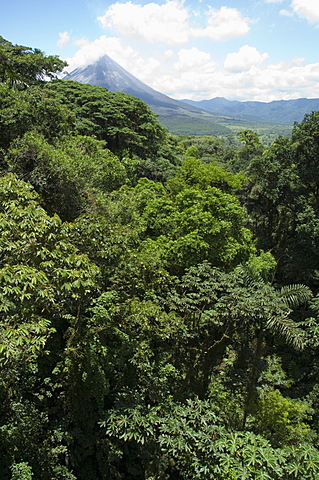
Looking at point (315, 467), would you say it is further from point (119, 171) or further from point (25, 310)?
point (119, 171)

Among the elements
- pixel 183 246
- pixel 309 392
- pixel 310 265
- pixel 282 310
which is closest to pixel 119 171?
pixel 183 246

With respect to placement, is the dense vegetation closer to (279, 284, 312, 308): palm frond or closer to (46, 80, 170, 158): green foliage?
(279, 284, 312, 308): palm frond

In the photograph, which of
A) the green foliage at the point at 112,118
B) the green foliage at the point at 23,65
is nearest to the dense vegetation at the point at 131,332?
the green foliage at the point at 23,65

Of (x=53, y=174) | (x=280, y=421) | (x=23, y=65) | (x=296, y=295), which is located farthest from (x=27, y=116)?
(x=280, y=421)

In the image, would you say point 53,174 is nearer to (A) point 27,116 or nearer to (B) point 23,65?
(A) point 27,116

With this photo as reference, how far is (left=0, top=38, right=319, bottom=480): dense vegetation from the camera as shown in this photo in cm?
491

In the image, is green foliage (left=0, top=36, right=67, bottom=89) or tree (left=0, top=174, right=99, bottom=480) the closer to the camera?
tree (left=0, top=174, right=99, bottom=480)

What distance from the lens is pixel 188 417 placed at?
591 centimetres

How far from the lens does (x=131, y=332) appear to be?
20.7 ft

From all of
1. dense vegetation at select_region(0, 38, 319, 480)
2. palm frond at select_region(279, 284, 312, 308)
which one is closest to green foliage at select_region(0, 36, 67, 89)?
dense vegetation at select_region(0, 38, 319, 480)

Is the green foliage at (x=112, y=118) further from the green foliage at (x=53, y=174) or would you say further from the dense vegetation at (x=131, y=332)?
the green foliage at (x=53, y=174)

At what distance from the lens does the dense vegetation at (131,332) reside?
4.91 meters

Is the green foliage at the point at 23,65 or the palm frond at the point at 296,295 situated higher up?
the green foliage at the point at 23,65

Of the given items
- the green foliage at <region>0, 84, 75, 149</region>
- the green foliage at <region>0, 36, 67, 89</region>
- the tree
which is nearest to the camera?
the tree
